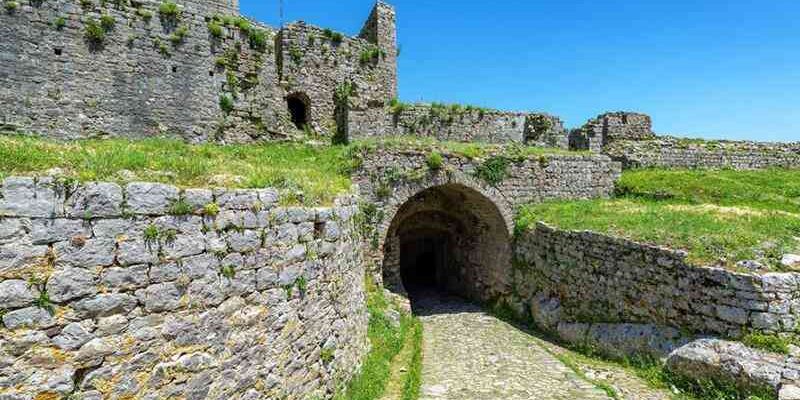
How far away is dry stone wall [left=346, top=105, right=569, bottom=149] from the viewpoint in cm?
1769

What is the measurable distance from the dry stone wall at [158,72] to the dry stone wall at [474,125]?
291 centimetres

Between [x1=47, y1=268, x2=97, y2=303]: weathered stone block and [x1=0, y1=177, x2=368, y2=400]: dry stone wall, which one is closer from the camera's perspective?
[x1=0, y1=177, x2=368, y2=400]: dry stone wall

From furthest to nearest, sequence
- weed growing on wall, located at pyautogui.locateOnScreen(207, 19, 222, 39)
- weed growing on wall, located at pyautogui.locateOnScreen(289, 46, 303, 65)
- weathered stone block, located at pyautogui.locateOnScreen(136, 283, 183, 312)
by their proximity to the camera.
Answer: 1. weed growing on wall, located at pyautogui.locateOnScreen(289, 46, 303, 65)
2. weed growing on wall, located at pyautogui.locateOnScreen(207, 19, 222, 39)
3. weathered stone block, located at pyautogui.locateOnScreen(136, 283, 183, 312)

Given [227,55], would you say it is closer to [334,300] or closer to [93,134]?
[93,134]

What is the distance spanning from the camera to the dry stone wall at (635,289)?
320 inches

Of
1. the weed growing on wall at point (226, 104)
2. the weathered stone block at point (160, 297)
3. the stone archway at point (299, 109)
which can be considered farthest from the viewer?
the stone archway at point (299, 109)

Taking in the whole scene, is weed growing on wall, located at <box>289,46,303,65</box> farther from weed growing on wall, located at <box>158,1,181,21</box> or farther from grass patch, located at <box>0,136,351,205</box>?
grass patch, located at <box>0,136,351,205</box>

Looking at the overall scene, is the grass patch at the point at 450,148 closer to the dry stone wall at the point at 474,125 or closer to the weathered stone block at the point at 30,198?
the dry stone wall at the point at 474,125

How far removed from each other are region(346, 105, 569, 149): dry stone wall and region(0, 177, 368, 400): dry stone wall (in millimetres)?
10130

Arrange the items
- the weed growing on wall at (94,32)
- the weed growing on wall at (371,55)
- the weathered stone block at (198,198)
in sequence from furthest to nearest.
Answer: the weed growing on wall at (371,55)
the weed growing on wall at (94,32)
the weathered stone block at (198,198)

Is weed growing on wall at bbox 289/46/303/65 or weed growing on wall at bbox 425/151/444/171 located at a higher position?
weed growing on wall at bbox 289/46/303/65

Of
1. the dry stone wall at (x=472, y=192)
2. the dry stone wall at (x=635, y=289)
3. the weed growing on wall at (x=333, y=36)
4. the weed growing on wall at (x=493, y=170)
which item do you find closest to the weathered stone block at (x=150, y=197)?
the dry stone wall at (x=472, y=192)

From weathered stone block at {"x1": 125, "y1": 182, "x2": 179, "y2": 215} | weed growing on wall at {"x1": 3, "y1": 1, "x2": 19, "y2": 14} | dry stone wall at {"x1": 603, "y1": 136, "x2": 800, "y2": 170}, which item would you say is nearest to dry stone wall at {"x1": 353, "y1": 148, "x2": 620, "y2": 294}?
dry stone wall at {"x1": 603, "y1": 136, "x2": 800, "y2": 170}

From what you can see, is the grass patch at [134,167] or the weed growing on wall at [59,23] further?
the weed growing on wall at [59,23]
